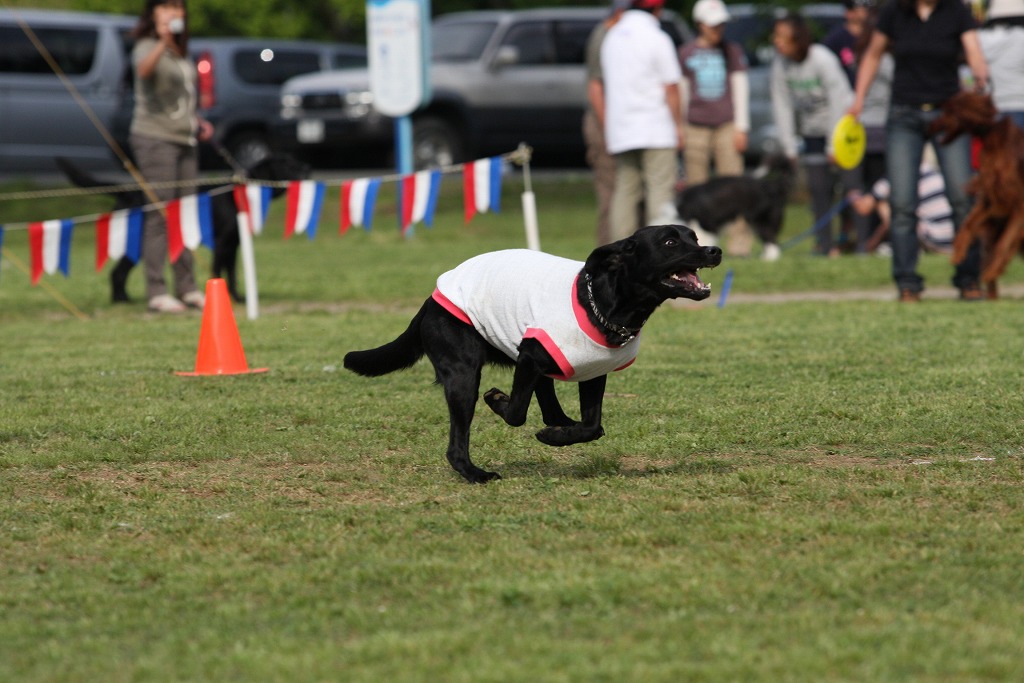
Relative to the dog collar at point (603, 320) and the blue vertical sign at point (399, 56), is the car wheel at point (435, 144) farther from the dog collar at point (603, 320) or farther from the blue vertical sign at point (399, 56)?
the dog collar at point (603, 320)

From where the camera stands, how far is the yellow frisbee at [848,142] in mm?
11312

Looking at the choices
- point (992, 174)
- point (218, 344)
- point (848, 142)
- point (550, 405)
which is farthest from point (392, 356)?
point (848, 142)

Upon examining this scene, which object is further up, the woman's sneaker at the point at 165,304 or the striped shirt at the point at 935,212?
the striped shirt at the point at 935,212

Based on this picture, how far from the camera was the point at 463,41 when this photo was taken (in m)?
21.4

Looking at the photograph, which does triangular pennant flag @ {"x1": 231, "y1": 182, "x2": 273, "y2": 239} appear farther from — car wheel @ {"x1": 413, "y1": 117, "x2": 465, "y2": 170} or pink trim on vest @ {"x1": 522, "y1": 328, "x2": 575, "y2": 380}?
car wheel @ {"x1": 413, "y1": 117, "x2": 465, "y2": 170}

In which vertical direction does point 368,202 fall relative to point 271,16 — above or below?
below

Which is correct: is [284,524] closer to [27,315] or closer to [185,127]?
[185,127]

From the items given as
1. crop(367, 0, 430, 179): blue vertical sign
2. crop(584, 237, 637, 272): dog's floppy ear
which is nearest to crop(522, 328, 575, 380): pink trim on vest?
crop(584, 237, 637, 272): dog's floppy ear

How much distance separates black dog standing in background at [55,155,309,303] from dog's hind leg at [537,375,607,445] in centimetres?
634

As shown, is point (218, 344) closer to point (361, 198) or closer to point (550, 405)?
point (550, 405)

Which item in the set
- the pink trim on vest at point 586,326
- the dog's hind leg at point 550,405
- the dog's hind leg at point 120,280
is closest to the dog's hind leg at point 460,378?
the dog's hind leg at point 550,405

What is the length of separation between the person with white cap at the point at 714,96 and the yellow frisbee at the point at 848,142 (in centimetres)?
199

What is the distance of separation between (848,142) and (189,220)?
16.5ft

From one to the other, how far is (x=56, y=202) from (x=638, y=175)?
495 inches
